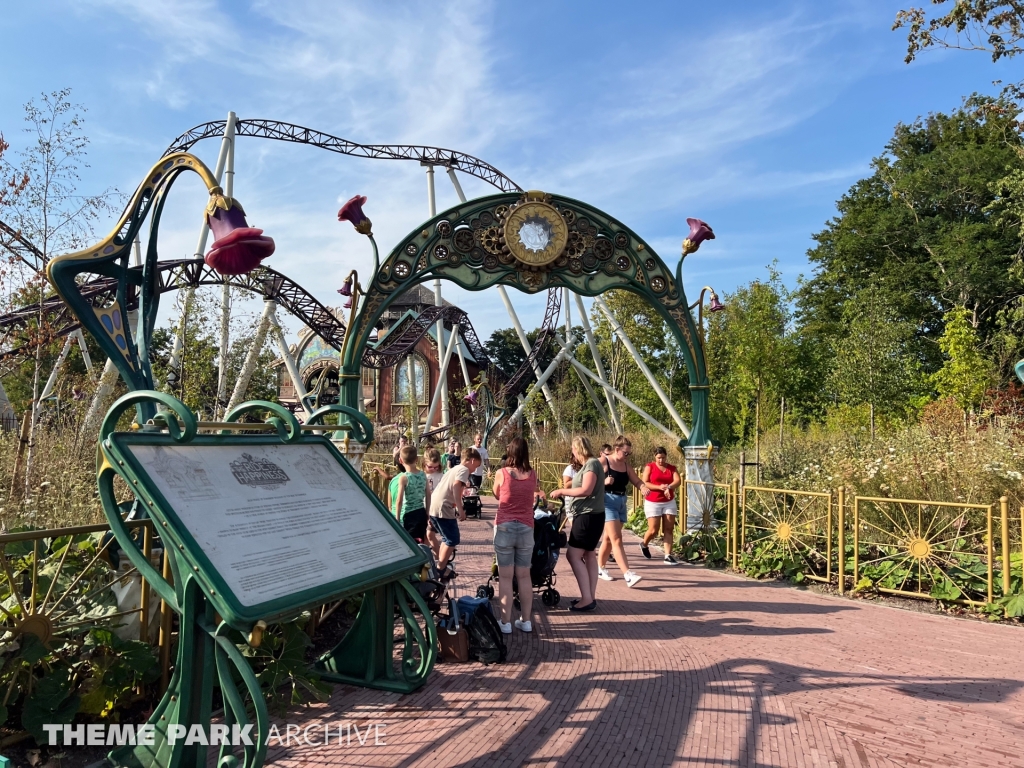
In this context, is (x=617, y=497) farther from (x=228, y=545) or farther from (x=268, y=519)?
(x=228, y=545)

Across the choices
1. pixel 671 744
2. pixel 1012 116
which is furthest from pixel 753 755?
pixel 1012 116

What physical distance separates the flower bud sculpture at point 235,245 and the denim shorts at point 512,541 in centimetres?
273

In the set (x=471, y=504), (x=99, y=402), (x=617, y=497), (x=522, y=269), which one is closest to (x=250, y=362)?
(x=99, y=402)

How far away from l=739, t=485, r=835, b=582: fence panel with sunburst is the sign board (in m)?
5.21

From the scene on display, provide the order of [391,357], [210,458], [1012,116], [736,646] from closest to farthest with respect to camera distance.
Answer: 1. [210,458]
2. [736,646]
3. [1012,116]
4. [391,357]

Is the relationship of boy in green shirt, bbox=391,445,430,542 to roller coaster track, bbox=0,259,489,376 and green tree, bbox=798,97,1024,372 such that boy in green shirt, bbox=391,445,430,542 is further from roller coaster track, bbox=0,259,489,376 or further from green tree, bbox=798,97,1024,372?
green tree, bbox=798,97,1024,372

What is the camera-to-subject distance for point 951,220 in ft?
100

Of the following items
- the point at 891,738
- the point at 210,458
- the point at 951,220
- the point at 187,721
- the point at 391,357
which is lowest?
the point at 891,738

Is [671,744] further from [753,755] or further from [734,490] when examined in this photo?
[734,490]

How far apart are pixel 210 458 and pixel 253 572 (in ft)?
2.19

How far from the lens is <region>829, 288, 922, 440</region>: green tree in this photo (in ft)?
56.4

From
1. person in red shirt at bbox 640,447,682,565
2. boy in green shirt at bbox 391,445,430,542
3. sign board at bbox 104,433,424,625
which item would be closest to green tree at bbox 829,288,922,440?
person in red shirt at bbox 640,447,682,565

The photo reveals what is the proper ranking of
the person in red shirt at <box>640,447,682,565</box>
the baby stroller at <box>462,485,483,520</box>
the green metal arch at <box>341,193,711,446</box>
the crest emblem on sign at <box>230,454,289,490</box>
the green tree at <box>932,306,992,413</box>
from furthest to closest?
1. the green tree at <box>932,306,992,413</box>
2. the baby stroller at <box>462,485,483,520</box>
3. the green metal arch at <box>341,193,711,446</box>
4. the person in red shirt at <box>640,447,682,565</box>
5. the crest emblem on sign at <box>230,454,289,490</box>

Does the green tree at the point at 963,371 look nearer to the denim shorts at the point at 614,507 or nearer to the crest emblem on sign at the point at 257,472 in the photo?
the denim shorts at the point at 614,507
